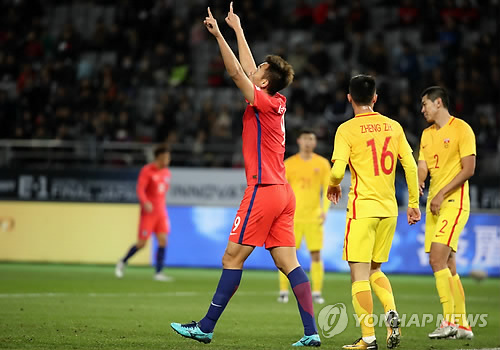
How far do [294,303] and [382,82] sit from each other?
35.0 feet

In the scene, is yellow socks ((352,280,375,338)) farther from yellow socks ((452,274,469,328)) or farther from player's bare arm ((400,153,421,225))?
yellow socks ((452,274,469,328))

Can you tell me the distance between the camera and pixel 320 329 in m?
9.09

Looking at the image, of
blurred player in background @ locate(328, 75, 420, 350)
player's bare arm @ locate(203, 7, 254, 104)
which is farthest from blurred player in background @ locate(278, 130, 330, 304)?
player's bare arm @ locate(203, 7, 254, 104)

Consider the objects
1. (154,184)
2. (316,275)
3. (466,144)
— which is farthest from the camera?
(154,184)

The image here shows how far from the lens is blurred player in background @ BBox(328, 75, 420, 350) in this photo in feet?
24.1

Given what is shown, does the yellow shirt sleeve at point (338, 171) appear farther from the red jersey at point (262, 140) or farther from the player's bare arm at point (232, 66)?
the player's bare arm at point (232, 66)

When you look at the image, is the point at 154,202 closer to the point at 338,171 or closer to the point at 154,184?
the point at 154,184

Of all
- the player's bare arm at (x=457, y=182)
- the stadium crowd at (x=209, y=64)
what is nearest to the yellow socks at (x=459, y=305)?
the player's bare arm at (x=457, y=182)

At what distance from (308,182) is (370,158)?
5427 mm

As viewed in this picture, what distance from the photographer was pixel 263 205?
23.9 ft

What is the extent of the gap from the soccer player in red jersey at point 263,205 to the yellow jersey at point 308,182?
17.5 ft

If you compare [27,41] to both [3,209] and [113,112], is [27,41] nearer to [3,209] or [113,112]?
[113,112]

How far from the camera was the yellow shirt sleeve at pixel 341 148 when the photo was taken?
7.37 m

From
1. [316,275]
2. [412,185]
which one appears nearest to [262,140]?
[412,185]
